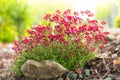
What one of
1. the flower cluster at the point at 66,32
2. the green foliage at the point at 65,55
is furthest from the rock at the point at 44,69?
the flower cluster at the point at 66,32

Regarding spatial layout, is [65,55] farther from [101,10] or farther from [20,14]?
[101,10]

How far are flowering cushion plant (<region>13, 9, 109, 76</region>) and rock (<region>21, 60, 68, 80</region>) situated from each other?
0.11 m

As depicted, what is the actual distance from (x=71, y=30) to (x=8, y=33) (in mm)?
17040

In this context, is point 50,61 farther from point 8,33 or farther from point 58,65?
point 8,33

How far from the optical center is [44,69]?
5688 millimetres

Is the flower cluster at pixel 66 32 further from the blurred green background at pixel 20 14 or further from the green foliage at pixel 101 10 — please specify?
the green foliage at pixel 101 10

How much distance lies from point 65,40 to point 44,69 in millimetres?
613

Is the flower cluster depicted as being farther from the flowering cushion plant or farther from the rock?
the rock

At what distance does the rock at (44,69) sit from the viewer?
5629 mm

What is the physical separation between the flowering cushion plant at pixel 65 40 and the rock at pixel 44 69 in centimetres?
11

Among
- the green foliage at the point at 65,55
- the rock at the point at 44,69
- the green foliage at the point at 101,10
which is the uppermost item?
the green foliage at the point at 101,10

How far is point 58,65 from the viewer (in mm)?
5613

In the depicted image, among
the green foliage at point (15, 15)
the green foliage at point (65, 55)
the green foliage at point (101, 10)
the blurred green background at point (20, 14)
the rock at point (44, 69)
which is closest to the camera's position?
the rock at point (44, 69)

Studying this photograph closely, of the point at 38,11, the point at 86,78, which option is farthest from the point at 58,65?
the point at 38,11
